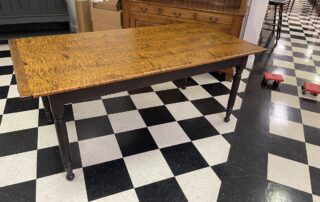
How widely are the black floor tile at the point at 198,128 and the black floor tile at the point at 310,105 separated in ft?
4.16

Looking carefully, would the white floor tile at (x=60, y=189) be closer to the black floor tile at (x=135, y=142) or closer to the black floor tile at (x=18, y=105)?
the black floor tile at (x=135, y=142)

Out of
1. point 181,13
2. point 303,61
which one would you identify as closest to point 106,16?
point 181,13

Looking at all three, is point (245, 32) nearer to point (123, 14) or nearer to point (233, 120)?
point (233, 120)

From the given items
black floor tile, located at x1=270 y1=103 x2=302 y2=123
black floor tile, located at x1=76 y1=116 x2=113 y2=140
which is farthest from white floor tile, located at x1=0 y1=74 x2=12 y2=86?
black floor tile, located at x1=270 y1=103 x2=302 y2=123

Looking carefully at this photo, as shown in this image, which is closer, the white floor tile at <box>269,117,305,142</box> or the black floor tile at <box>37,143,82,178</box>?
the black floor tile at <box>37,143,82,178</box>

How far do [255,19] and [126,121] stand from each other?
7.62 feet

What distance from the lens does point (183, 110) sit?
2.51m

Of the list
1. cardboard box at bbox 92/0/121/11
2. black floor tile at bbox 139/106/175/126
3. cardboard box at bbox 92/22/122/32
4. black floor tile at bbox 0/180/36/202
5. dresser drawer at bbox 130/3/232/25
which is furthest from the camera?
cardboard box at bbox 92/22/122/32

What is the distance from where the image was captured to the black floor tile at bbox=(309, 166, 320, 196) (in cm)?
174

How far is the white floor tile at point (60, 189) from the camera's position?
1.52 meters

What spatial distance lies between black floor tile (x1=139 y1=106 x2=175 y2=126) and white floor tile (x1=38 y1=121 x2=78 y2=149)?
26.6 inches

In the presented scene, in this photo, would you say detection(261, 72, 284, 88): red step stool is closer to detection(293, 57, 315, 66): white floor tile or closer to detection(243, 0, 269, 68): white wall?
detection(243, 0, 269, 68): white wall

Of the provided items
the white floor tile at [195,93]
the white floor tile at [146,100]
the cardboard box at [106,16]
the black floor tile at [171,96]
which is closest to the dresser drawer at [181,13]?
the cardboard box at [106,16]

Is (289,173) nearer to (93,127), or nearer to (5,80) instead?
(93,127)
